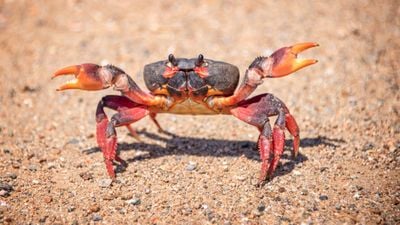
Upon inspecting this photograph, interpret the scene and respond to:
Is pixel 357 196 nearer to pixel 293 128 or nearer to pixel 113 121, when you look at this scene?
pixel 293 128

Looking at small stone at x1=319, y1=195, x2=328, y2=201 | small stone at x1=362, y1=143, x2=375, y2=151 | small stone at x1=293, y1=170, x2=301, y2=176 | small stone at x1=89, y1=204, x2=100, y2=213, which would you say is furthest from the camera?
small stone at x1=362, y1=143, x2=375, y2=151

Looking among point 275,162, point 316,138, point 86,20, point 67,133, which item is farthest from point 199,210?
point 86,20

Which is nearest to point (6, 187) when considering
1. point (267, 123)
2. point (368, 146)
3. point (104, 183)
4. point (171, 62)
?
point (104, 183)

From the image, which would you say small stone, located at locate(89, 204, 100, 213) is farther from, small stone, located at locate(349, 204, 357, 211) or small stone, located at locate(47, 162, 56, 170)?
small stone, located at locate(349, 204, 357, 211)

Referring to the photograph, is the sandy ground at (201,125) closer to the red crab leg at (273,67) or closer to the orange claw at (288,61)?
the red crab leg at (273,67)

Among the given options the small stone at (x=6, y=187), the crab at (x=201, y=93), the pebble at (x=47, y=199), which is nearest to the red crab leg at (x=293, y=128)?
the crab at (x=201, y=93)

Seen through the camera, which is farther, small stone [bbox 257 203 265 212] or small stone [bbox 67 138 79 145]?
small stone [bbox 67 138 79 145]

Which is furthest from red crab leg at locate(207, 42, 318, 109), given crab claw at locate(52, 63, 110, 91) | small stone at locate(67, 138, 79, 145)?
small stone at locate(67, 138, 79, 145)
